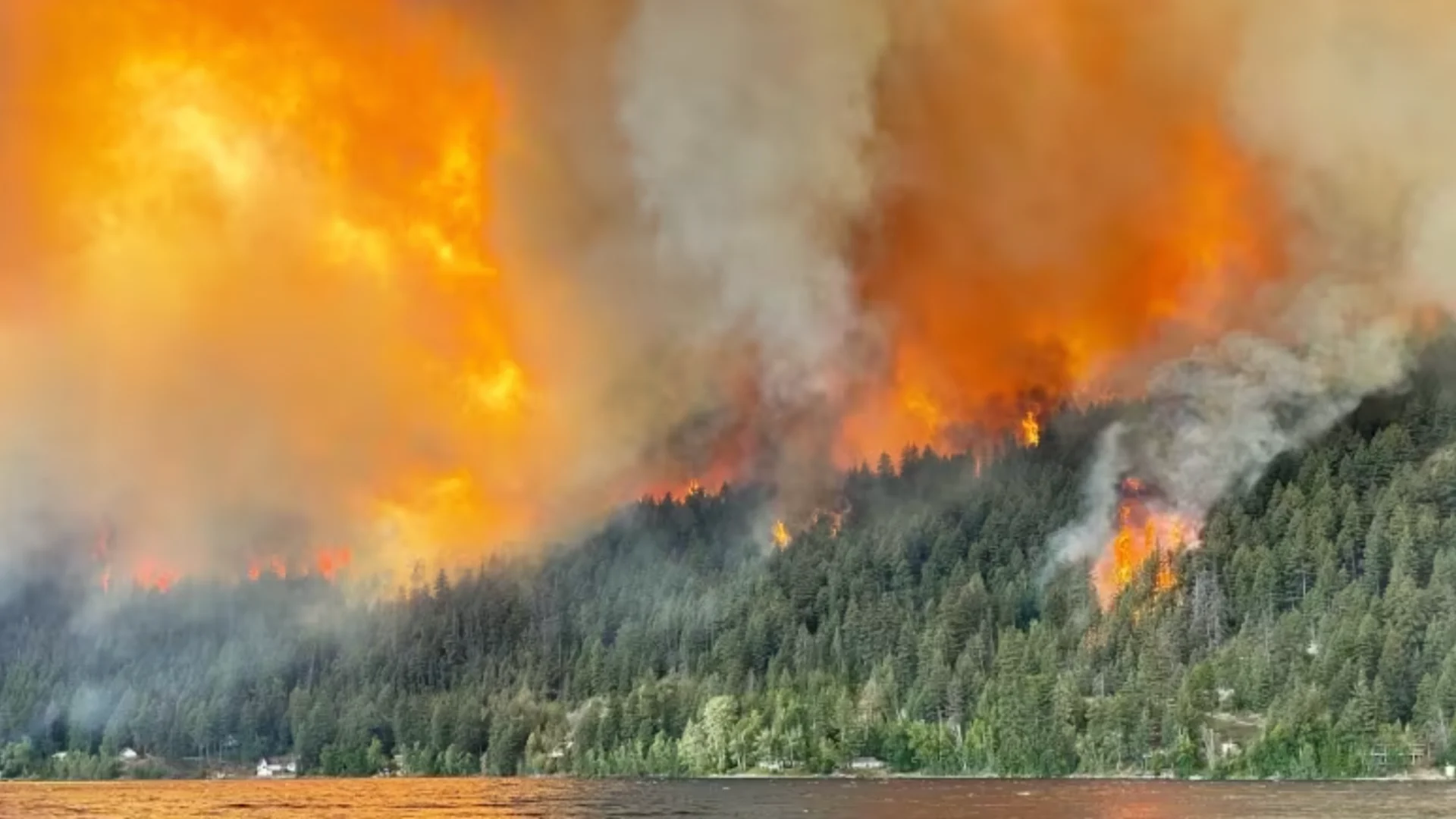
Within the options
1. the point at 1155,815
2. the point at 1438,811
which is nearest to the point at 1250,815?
the point at 1155,815

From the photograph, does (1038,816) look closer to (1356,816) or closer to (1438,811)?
(1356,816)

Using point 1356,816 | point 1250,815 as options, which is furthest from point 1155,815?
point 1356,816

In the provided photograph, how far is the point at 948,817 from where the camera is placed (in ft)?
655

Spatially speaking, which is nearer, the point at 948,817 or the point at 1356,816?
the point at 1356,816

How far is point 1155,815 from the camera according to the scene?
646 ft

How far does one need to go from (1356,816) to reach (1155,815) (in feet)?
82.3

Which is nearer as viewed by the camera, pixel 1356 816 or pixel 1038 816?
pixel 1356 816

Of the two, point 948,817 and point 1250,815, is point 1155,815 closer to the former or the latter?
point 1250,815

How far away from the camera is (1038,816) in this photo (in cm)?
19662

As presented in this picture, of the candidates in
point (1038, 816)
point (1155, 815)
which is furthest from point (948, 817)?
point (1155, 815)

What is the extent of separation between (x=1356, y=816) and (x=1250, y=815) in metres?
13.5

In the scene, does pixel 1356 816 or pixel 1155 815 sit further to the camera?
pixel 1155 815

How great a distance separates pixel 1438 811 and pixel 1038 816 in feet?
170

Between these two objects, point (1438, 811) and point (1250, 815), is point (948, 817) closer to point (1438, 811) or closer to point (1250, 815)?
point (1250, 815)
